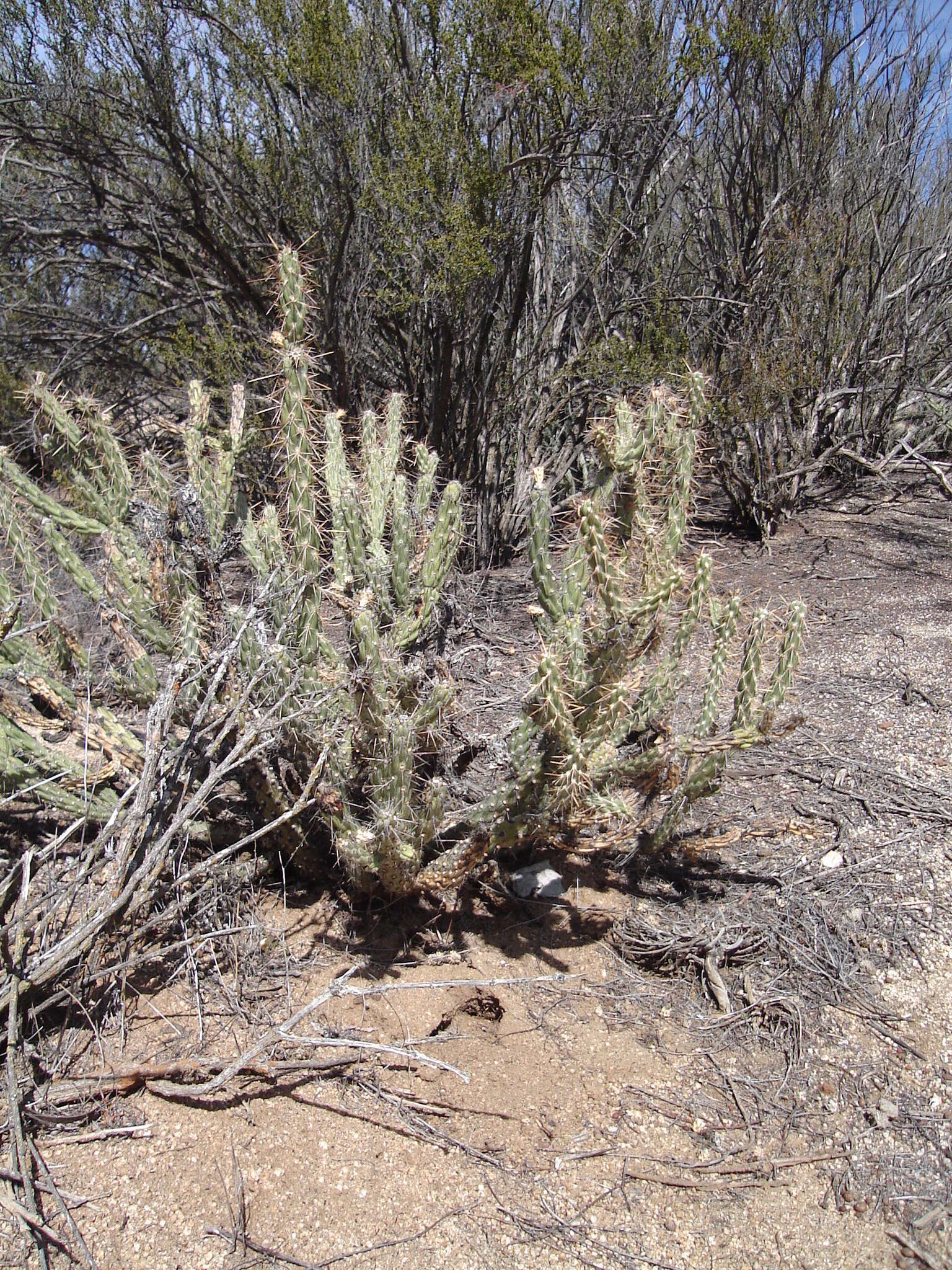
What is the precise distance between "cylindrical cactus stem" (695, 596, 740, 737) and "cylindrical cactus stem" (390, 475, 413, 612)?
1.10 m

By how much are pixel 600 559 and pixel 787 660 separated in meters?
0.88

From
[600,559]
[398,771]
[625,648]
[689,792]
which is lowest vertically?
[689,792]

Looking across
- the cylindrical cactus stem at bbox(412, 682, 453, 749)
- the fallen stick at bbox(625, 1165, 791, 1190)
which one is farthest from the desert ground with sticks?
the cylindrical cactus stem at bbox(412, 682, 453, 749)

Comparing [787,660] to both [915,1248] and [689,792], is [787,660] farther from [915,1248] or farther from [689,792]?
[915,1248]

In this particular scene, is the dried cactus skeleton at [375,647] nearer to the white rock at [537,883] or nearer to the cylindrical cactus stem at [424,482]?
the cylindrical cactus stem at [424,482]

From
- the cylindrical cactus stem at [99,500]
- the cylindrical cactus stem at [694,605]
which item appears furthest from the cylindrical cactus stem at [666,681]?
the cylindrical cactus stem at [99,500]

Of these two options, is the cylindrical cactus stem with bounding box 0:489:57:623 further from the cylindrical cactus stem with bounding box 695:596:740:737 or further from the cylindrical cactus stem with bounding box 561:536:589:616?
the cylindrical cactus stem with bounding box 695:596:740:737

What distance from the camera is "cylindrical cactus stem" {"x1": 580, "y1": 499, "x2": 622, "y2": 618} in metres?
Result: 2.81

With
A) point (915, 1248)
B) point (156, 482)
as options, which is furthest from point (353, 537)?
point (915, 1248)

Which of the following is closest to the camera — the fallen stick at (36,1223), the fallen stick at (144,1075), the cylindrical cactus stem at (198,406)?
the fallen stick at (36,1223)

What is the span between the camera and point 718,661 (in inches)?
130

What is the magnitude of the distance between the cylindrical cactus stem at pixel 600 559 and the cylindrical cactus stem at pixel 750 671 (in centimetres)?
55

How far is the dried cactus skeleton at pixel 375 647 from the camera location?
9.90ft

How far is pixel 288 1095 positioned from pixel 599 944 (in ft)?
4.13
